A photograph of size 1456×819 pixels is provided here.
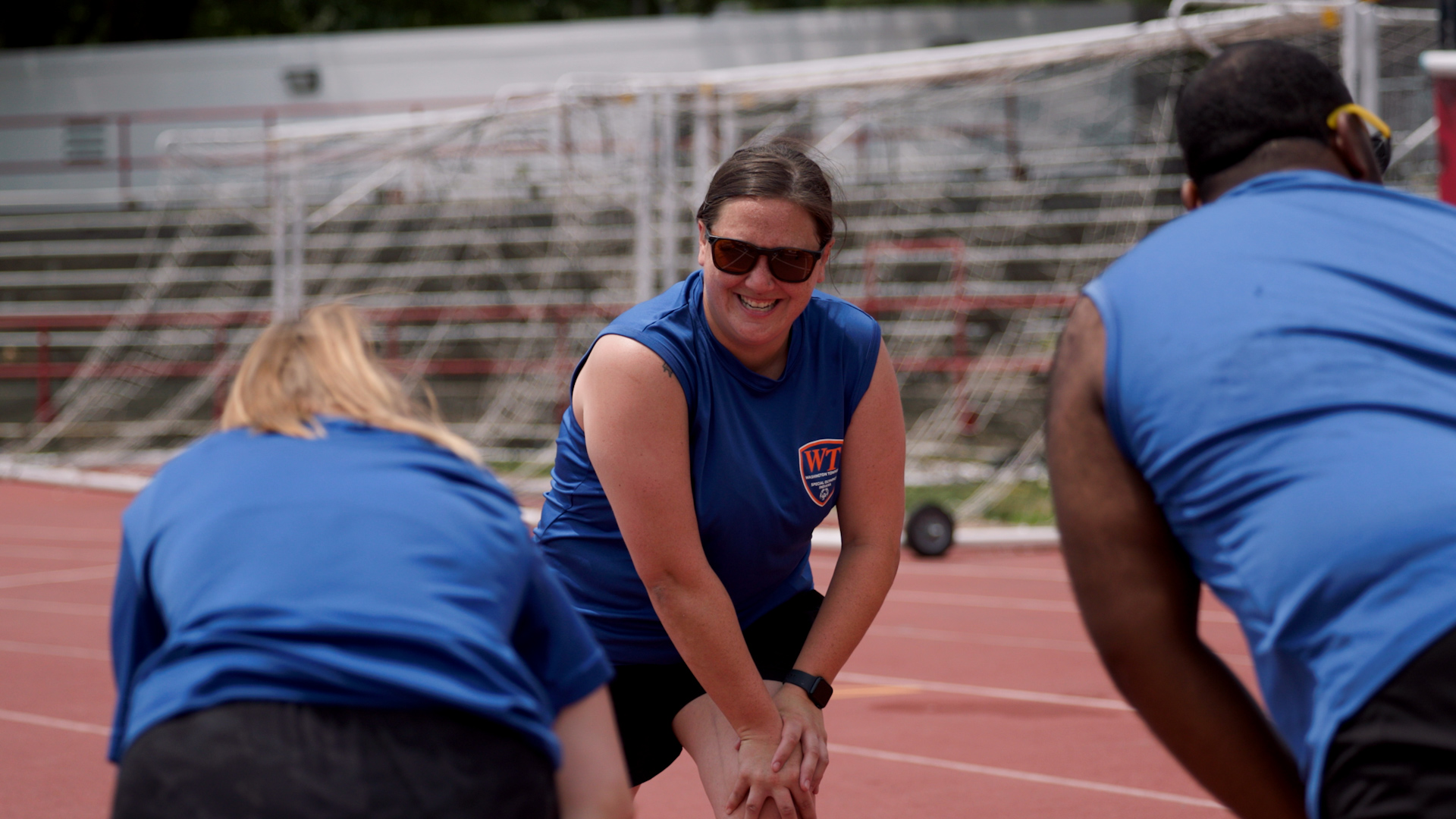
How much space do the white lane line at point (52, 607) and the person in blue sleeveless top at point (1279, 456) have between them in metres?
7.61

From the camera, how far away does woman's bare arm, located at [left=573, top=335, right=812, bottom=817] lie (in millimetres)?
2377

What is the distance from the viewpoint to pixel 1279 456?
149cm

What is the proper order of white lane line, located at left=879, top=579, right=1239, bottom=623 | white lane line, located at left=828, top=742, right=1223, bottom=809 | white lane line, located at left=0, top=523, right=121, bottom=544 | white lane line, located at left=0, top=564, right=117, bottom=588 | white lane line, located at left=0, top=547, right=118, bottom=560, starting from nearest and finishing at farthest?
1. white lane line, located at left=828, top=742, right=1223, bottom=809
2. white lane line, located at left=879, top=579, right=1239, bottom=623
3. white lane line, located at left=0, top=564, right=117, bottom=588
4. white lane line, located at left=0, top=547, right=118, bottom=560
5. white lane line, located at left=0, top=523, right=121, bottom=544

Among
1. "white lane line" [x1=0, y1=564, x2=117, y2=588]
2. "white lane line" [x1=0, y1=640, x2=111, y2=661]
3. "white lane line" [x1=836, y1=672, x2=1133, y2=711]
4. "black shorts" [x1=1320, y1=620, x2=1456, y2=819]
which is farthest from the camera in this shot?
"white lane line" [x1=0, y1=564, x2=117, y2=588]

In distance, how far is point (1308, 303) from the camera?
153cm

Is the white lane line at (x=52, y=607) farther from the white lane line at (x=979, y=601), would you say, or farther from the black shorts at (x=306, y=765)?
the black shorts at (x=306, y=765)

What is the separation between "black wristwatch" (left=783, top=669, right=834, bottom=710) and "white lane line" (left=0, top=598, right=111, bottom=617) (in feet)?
21.7

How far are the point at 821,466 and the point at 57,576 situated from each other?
330 inches

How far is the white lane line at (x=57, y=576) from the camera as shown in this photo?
30.2 feet

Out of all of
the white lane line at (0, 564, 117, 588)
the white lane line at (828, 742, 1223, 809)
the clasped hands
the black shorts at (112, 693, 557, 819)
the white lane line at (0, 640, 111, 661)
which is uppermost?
the black shorts at (112, 693, 557, 819)

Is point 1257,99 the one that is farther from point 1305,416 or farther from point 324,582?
point 324,582

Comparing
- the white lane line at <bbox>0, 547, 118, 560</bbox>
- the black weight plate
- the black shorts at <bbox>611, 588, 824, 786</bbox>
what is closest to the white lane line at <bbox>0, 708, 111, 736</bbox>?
the black shorts at <bbox>611, 588, 824, 786</bbox>

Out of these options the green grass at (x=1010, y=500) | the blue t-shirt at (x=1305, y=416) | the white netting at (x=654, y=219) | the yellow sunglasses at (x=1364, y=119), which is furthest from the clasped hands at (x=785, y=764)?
the white netting at (x=654, y=219)

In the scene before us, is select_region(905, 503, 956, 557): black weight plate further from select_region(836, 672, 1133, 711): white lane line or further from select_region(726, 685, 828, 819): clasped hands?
select_region(726, 685, 828, 819): clasped hands
